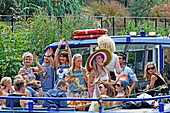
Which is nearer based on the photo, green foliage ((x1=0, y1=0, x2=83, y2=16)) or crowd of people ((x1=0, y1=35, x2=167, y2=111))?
crowd of people ((x1=0, y1=35, x2=167, y2=111))

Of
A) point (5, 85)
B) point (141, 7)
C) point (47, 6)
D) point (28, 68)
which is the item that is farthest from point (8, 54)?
point (141, 7)

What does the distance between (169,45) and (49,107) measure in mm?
3213

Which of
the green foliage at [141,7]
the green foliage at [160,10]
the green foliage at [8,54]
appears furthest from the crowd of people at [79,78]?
the green foliage at [141,7]

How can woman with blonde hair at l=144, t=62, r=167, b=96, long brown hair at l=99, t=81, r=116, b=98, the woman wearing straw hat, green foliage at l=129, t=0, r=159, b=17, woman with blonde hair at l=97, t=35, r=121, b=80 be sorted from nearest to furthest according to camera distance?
long brown hair at l=99, t=81, r=116, b=98 → the woman wearing straw hat → woman with blonde hair at l=97, t=35, r=121, b=80 → woman with blonde hair at l=144, t=62, r=167, b=96 → green foliage at l=129, t=0, r=159, b=17

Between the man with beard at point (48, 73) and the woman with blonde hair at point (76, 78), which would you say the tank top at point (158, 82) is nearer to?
the woman with blonde hair at point (76, 78)

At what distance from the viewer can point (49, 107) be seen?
7.49 m

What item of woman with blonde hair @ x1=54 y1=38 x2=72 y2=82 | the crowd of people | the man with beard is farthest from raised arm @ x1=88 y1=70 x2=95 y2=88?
the man with beard

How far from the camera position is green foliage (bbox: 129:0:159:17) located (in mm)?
30422

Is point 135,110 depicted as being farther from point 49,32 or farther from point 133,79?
point 49,32

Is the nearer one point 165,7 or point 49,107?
point 49,107

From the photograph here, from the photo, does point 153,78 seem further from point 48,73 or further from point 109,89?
point 48,73

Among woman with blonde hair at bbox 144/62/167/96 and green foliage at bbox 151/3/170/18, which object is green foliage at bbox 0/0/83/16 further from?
woman with blonde hair at bbox 144/62/167/96

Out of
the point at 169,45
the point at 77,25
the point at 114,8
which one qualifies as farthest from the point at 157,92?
the point at 114,8

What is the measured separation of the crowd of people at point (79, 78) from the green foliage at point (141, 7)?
2082 centimetres
